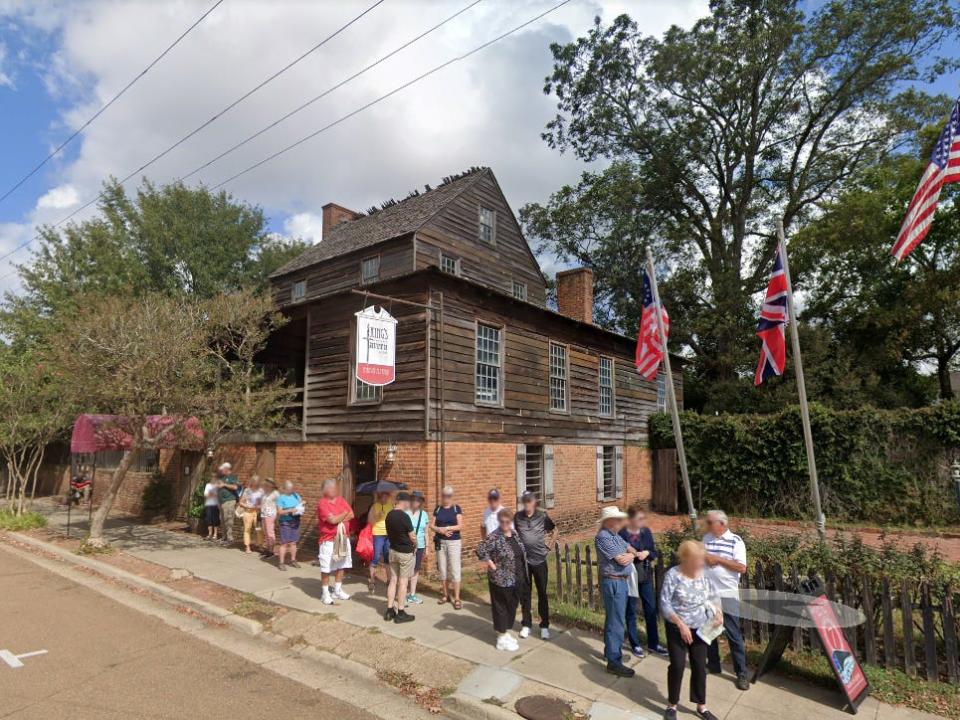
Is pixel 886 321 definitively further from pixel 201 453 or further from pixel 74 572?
pixel 74 572

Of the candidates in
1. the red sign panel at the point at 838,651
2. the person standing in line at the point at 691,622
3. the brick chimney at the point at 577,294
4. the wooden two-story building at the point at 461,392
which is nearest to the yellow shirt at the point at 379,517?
the wooden two-story building at the point at 461,392

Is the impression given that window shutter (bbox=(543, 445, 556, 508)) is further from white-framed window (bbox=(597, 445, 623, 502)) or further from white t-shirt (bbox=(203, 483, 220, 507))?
white t-shirt (bbox=(203, 483, 220, 507))

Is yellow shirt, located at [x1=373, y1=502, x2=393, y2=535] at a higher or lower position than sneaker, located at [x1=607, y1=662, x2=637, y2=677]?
higher

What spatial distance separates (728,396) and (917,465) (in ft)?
37.7

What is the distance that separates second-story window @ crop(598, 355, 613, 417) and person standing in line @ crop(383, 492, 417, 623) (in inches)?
464

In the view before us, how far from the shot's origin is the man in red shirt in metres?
9.02

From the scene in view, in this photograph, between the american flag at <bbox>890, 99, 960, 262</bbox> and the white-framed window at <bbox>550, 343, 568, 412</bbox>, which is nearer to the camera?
the american flag at <bbox>890, 99, 960, 262</bbox>

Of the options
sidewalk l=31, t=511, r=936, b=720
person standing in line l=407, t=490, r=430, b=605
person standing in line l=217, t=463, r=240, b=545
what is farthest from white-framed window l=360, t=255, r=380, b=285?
person standing in line l=407, t=490, r=430, b=605

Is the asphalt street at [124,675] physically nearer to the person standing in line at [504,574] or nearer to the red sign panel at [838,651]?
the person standing in line at [504,574]

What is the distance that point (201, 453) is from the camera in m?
16.2

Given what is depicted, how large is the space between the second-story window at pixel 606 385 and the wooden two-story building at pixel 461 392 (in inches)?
2.4

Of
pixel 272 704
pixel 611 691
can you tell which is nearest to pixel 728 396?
pixel 611 691

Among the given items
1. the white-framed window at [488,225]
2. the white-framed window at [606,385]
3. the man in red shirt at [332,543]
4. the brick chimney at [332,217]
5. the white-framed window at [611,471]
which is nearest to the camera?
the man in red shirt at [332,543]

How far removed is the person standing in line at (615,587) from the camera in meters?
6.21
